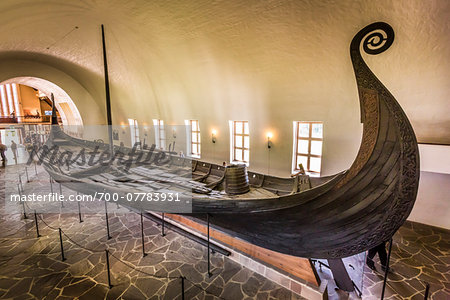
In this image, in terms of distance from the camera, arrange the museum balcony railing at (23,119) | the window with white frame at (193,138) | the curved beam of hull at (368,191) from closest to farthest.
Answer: the curved beam of hull at (368,191) → the window with white frame at (193,138) → the museum balcony railing at (23,119)

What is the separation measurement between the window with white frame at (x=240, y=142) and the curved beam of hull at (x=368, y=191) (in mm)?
6589

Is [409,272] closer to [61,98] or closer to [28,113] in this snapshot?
[61,98]

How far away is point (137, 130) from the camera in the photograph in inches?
626

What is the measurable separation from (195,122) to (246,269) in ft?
29.5

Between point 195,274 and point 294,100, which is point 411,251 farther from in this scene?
point 294,100

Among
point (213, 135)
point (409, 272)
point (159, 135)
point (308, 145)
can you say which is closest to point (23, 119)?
point (159, 135)

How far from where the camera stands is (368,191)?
85.3 inches

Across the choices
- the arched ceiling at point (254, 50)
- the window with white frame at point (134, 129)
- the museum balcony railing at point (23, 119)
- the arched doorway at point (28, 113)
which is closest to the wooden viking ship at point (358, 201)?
the arched ceiling at point (254, 50)

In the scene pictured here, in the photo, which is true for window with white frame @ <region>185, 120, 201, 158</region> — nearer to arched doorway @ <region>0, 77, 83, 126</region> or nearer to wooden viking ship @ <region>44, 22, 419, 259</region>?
wooden viking ship @ <region>44, 22, 419, 259</region>

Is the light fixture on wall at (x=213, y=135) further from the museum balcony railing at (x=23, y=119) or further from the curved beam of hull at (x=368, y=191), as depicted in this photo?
the museum balcony railing at (x=23, y=119)

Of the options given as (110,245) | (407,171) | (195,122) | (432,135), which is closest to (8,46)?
(195,122)

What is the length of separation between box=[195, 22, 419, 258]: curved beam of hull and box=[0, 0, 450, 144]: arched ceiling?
3727 millimetres

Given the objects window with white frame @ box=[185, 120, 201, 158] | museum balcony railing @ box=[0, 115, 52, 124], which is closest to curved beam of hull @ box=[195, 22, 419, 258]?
window with white frame @ box=[185, 120, 201, 158]

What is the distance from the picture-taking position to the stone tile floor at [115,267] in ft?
10.5
